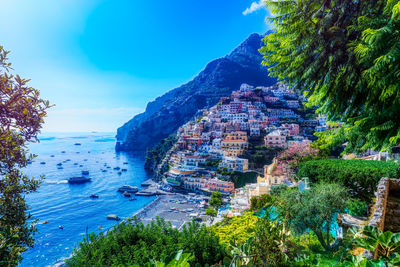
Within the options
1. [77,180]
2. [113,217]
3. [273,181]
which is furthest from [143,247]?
[77,180]

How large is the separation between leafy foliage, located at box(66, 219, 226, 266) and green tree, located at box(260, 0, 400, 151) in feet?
8.89

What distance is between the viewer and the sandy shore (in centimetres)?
2605

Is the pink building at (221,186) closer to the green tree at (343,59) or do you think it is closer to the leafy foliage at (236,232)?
the leafy foliage at (236,232)

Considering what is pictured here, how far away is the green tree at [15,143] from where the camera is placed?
68.6 inches

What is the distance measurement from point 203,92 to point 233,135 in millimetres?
56356

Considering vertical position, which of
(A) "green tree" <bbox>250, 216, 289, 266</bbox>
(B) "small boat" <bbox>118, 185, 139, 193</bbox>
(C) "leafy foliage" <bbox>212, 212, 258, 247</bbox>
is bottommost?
(B) "small boat" <bbox>118, 185, 139, 193</bbox>

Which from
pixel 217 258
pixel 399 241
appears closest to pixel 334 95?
pixel 399 241

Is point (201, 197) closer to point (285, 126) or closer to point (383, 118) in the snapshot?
point (285, 126)

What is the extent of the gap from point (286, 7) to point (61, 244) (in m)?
30.5

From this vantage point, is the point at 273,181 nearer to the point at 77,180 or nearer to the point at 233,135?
the point at 233,135

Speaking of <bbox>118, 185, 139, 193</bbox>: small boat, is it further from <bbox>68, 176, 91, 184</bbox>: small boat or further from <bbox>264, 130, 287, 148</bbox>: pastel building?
<bbox>264, 130, 287, 148</bbox>: pastel building

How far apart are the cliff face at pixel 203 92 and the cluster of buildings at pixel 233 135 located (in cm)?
2777

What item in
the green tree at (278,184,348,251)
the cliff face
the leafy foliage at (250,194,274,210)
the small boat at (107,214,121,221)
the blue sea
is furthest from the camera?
the cliff face

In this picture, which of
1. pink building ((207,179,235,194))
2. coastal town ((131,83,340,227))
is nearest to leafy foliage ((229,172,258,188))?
coastal town ((131,83,340,227))
